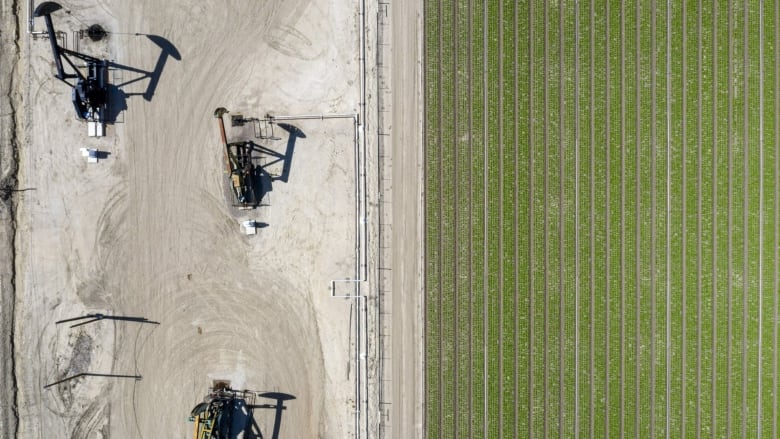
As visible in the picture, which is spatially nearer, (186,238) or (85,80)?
(85,80)

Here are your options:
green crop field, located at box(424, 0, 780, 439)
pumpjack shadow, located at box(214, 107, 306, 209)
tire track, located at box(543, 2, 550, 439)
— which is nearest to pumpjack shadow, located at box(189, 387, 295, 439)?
green crop field, located at box(424, 0, 780, 439)

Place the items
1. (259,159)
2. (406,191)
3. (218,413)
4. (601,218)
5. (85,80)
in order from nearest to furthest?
(218,413) → (85,80) → (601,218) → (406,191) → (259,159)

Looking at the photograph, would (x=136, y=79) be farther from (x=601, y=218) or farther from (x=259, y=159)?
(x=601, y=218)

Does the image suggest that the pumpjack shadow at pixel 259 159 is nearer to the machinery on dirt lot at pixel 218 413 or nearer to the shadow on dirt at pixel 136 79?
the shadow on dirt at pixel 136 79

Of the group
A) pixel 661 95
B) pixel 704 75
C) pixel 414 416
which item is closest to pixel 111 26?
pixel 414 416

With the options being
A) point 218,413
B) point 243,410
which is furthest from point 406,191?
point 218,413

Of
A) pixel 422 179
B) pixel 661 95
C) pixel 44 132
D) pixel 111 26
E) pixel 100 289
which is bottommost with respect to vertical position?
pixel 100 289

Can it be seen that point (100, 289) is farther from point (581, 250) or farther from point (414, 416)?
point (581, 250)
